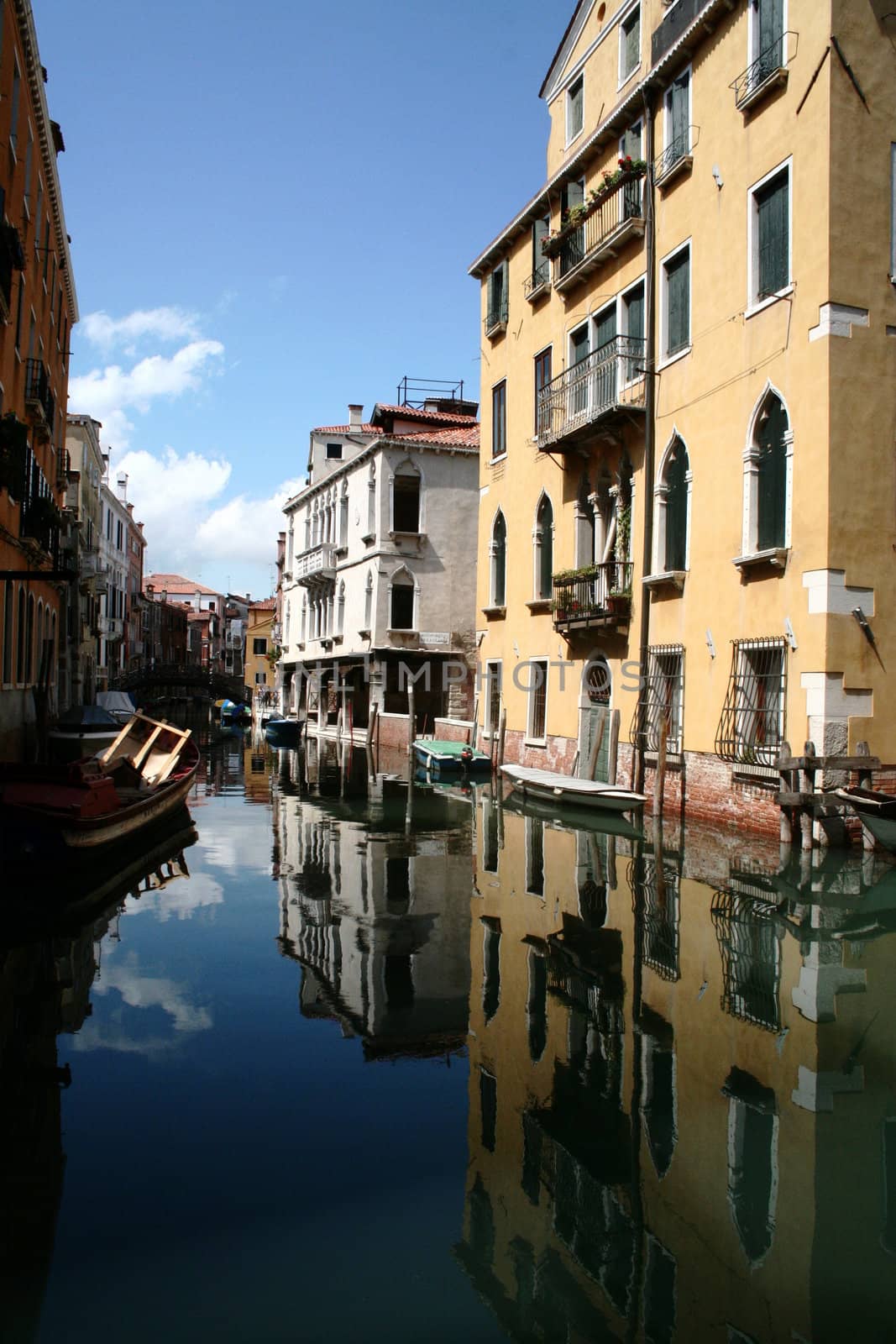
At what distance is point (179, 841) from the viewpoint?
12.4 m

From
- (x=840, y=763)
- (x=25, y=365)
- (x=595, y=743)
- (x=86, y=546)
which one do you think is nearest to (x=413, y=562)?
(x=86, y=546)

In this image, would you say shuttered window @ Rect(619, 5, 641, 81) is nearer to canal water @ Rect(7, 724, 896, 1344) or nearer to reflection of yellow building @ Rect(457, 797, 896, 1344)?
canal water @ Rect(7, 724, 896, 1344)

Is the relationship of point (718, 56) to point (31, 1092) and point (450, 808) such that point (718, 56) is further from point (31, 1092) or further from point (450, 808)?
point (31, 1092)

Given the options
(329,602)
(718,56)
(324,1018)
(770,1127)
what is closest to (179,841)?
(324,1018)

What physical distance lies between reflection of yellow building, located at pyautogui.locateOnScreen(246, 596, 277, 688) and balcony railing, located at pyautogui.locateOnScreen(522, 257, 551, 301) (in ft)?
145

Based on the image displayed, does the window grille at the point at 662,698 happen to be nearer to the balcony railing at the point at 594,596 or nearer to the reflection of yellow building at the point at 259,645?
the balcony railing at the point at 594,596

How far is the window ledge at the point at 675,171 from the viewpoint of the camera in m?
13.5

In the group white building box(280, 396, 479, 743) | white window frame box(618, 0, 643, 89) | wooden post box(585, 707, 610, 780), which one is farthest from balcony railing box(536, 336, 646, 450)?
white building box(280, 396, 479, 743)

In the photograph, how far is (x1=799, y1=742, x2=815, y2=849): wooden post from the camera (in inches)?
412

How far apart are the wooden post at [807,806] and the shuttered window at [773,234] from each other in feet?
17.0

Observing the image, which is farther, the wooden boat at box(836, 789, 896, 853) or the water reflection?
the wooden boat at box(836, 789, 896, 853)

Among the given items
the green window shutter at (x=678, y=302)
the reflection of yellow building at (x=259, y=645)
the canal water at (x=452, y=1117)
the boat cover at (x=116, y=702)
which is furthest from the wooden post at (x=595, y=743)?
the reflection of yellow building at (x=259, y=645)

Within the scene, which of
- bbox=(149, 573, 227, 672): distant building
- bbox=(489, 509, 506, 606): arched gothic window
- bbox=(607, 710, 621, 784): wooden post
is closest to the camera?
bbox=(607, 710, 621, 784): wooden post

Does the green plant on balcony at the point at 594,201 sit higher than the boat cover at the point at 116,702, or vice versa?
the green plant on balcony at the point at 594,201
